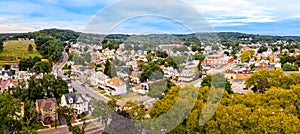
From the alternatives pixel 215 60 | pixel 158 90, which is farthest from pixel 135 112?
pixel 215 60

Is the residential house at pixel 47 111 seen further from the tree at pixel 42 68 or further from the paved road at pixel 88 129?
the tree at pixel 42 68

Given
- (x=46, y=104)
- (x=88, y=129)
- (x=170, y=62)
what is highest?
(x=170, y=62)

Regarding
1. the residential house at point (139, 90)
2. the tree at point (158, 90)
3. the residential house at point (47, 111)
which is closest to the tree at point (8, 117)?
the residential house at point (47, 111)

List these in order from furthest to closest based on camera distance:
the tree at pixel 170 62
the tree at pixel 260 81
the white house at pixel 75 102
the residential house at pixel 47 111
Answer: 1. the tree at pixel 170 62
2. the tree at pixel 260 81
3. the white house at pixel 75 102
4. the residential house at pixel 47 111

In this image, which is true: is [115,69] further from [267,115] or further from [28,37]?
[28,37]

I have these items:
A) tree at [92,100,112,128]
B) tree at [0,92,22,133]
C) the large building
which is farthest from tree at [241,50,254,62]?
tree at [0,92,22,133]

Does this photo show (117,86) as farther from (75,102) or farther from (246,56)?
(246,56)

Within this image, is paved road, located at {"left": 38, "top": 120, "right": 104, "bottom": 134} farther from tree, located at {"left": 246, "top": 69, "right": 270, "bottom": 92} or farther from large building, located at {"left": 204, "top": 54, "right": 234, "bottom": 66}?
large building, located at {"left": 204, "top": 54, "right": 234, "bottom": 66}
